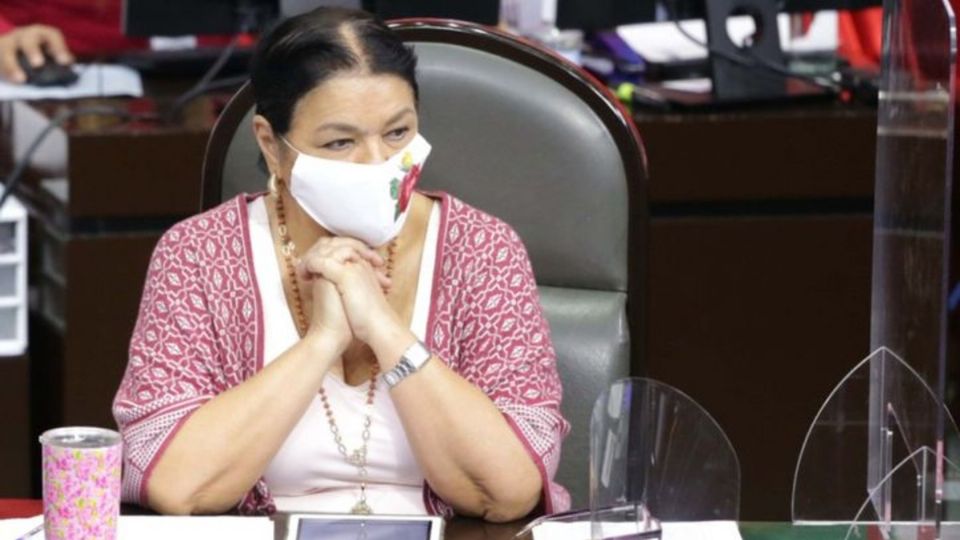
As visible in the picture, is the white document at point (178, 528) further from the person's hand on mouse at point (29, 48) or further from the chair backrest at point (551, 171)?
the person's hand on mouse at point (29, 48)

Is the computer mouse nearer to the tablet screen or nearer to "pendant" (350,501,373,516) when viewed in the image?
"pendant" (350,501,373,516)

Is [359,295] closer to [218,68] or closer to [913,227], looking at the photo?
[913,227]

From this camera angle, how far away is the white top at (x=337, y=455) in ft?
7.30

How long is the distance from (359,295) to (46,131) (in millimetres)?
1310

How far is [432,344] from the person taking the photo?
7.39 ft

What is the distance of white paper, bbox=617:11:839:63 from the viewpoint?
13.3 ft

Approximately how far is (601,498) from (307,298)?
1.83 ft

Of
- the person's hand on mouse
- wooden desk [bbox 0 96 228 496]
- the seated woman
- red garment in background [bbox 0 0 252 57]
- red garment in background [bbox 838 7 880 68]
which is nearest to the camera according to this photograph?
the seated woman

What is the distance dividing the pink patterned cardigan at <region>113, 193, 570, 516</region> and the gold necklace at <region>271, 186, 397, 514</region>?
0.04 meters

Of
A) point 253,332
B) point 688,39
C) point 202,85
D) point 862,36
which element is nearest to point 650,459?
point 253,332

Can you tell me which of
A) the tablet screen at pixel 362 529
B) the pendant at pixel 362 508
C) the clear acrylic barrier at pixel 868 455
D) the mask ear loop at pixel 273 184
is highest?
the mask ear loop at pixel 273 184

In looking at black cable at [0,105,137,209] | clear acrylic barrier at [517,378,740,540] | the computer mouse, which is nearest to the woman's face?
clear acrylic barrier at [517,378,740,540]

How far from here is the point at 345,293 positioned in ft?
7.11

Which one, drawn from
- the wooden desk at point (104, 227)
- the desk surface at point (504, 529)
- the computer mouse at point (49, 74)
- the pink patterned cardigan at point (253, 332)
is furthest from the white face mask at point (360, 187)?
the computer mouse at point (49, 74)
